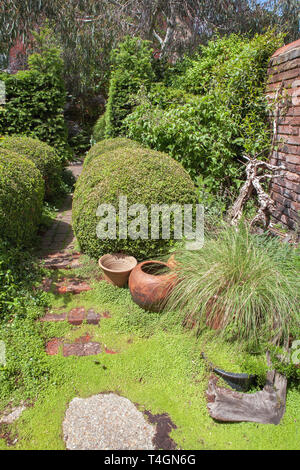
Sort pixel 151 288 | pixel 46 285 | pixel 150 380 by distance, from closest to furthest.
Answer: pixel 150 380 → pixel 151 288 → pixel 46 285

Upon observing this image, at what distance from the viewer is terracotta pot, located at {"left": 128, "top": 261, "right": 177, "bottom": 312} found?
10.3 ft

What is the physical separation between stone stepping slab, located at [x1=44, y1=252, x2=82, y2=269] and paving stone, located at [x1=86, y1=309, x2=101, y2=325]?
1.00 m

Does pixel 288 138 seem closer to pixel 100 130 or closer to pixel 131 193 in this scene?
pixel 131 193

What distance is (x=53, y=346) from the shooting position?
2.87 metres

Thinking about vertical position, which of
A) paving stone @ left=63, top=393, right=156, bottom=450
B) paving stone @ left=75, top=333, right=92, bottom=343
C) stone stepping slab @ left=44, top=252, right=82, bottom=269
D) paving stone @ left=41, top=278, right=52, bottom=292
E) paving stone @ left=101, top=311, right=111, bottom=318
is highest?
stone stepping slab @ left=44, top=252, right=82, bottom=269

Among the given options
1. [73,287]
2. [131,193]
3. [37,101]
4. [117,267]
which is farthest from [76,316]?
[37,101]

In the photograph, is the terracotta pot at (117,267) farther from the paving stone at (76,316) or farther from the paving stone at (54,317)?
the paving stone at (54,317)

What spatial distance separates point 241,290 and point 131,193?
176cm

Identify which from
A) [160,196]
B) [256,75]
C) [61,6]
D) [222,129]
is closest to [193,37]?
[61,6]

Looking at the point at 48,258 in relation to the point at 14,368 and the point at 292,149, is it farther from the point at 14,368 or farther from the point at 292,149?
the point at 292,149

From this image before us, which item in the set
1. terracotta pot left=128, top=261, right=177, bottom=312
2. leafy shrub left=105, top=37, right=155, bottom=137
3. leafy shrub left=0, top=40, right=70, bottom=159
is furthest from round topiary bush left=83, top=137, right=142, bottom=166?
terracotta pot left=128, top=261, right=177, bottom=312

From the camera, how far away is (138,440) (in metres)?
2.06

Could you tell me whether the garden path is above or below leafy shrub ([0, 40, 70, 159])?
below

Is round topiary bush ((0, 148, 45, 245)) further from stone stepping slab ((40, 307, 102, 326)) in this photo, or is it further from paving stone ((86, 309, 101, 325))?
paving stone ((86, 309, 101, 325))
